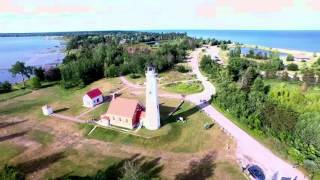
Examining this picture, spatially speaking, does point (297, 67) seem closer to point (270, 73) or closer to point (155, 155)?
point (270, 73)

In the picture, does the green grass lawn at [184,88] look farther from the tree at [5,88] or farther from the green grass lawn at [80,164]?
the tree at [5,88]

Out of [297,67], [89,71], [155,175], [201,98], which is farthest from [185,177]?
[297,67]

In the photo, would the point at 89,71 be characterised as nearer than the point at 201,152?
No

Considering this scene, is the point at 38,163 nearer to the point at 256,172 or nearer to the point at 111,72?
the point at 256,172

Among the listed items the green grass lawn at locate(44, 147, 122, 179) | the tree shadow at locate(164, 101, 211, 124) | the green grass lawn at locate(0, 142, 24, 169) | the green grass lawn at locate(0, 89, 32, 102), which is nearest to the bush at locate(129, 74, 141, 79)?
the green grass lawn at locate(0, 89, 32, 102)

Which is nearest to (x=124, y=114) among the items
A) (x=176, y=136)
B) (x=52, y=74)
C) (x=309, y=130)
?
(x=176, y=136)

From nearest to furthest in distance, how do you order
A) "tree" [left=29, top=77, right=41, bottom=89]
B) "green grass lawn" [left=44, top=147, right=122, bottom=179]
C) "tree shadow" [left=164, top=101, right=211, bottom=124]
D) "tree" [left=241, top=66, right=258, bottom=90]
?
"green grass lawn" [left=44, top=147, right=122, bottom=179]
"tree shadow" [left=164, top=101, right=211, bottom=124]
"tree" [left=241, top=66, right=258, bottom=90]
"tree" [left=29, top=77, right=41, bottom=89]

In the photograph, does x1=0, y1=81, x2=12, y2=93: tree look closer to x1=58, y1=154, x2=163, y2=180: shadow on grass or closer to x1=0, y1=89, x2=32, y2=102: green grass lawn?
x1=0, y1=89, x2=32, y2=102: green grass lawn
